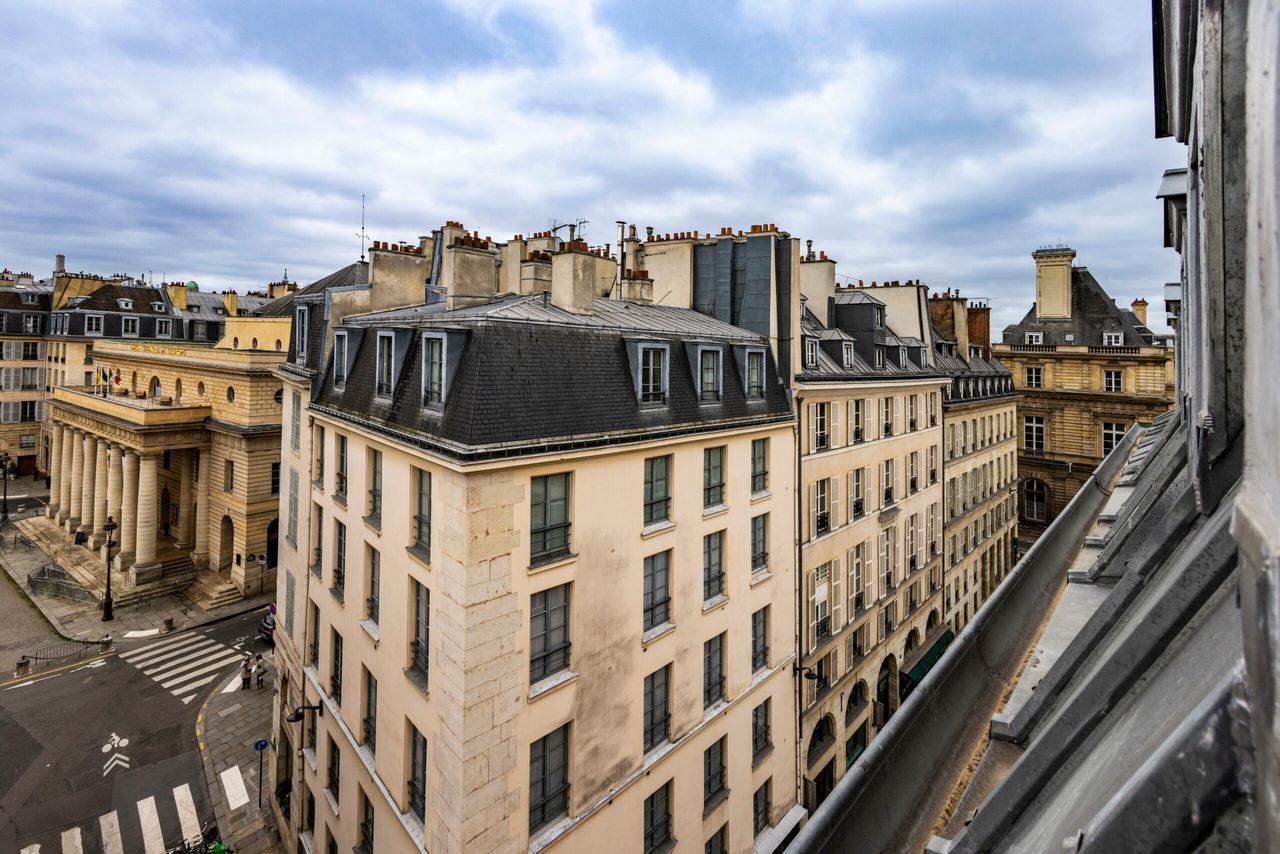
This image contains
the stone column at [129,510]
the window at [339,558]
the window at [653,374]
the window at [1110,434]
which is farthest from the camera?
the window at [1110,434]

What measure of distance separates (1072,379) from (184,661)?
55.0m

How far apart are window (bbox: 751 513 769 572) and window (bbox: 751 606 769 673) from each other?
4.31ft

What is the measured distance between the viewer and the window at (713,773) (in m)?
16.3

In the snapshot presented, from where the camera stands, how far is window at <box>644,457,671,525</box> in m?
14.5

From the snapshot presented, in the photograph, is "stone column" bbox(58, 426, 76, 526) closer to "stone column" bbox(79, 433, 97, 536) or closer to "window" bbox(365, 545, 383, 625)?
"stone column" bbox(79, 433, 97, 536)

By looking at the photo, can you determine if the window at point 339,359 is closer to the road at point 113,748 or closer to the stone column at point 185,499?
the road at point 113,748

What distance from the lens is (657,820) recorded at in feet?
49.2

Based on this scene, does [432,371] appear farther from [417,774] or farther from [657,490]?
[417,774]

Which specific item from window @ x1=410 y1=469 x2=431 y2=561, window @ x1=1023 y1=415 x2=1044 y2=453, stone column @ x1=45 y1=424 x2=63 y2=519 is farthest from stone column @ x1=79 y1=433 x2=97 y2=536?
window @ x1=1023 y1=415 x2=1044 y2=453

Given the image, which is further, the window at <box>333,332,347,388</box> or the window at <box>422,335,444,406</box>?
the window at <box>333,332,347,388</box>

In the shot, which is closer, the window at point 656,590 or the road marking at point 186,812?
the window at point 656,590

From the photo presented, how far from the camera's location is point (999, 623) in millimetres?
4391

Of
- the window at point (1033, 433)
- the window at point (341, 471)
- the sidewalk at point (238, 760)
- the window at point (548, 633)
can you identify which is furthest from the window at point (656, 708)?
the window at point (1033, 433)

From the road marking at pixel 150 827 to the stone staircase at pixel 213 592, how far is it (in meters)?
16.7
